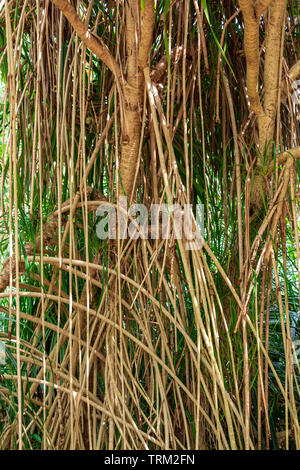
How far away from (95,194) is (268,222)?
0.39m

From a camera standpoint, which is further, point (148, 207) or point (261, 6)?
point (148, 207)

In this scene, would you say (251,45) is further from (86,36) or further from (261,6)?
(86,36)

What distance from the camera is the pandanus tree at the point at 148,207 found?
86 cm

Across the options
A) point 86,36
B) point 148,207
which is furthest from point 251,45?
point 148,207

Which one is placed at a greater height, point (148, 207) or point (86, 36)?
point (86, 36)

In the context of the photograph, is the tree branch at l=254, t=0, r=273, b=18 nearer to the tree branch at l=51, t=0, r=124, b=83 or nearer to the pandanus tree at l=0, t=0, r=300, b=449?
the pandanus tree at l=0, t=0, r=300, b=449

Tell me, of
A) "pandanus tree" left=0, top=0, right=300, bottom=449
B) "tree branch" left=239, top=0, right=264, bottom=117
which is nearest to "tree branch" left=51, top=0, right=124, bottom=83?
"pandanus tree" left=0, top=0, right=300, bottom=449

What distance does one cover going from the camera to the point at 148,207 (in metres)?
1.07

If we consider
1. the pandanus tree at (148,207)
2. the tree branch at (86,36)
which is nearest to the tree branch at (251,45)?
the pandanus tree at (148,207)

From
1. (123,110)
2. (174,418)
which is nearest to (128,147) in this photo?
(123,110)

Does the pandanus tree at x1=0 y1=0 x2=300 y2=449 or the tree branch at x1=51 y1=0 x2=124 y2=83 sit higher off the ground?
the tree branch at x1=51 y1=0 x2=124 y2=83

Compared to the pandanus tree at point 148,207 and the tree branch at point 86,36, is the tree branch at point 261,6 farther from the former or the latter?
the tree branch at point 86,36

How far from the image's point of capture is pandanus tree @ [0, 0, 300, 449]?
0.86m
